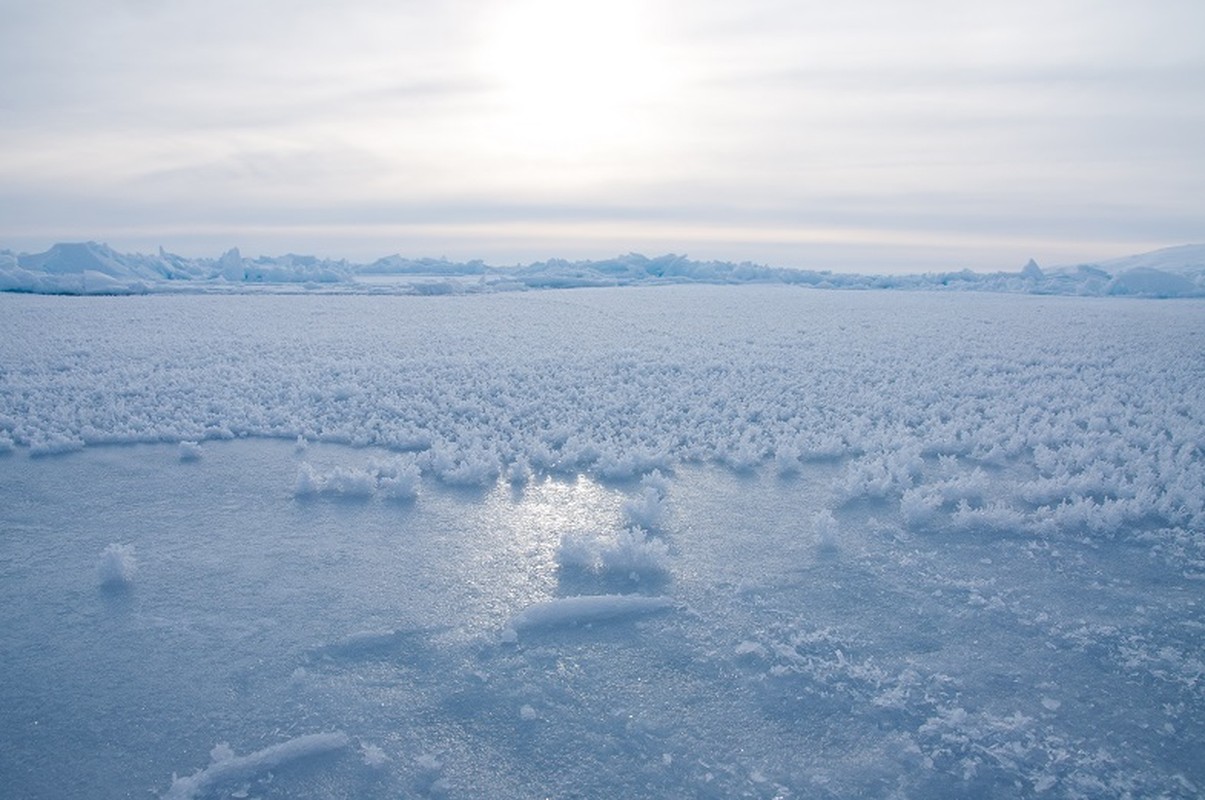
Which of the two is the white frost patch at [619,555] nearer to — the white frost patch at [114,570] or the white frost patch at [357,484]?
the white frost patch at [357,484]

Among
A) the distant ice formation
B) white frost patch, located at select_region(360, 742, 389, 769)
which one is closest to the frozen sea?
white frost patch, located at select_region(360, 742, 389, 769)

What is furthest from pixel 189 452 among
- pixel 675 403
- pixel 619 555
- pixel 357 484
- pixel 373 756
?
pixel 675 403

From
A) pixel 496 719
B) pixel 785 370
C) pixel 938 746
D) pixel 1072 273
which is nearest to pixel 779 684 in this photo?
pixel 938 746

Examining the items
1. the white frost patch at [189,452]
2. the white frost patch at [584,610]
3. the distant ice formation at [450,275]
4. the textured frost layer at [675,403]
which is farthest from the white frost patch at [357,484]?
the distant ice formation at [450,275]

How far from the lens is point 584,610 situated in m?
3.36

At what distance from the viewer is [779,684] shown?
9.39 ft

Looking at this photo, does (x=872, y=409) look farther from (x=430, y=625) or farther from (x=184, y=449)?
(x=184, y=449)

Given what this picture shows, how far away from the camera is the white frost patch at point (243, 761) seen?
2307 mm

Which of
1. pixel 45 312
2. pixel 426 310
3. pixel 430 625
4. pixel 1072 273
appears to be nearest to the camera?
pixel 430 625

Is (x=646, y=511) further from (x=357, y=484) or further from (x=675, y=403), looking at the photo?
(x=675, y=403)

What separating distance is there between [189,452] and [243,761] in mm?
3587

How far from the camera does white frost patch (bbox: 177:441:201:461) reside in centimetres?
545

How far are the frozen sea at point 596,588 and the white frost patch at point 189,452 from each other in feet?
0.08

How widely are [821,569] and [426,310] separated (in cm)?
1390
